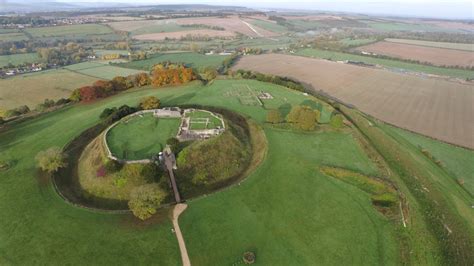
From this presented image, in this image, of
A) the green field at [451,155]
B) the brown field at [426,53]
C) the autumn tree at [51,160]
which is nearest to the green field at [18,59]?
the autumn tree at [51,160]

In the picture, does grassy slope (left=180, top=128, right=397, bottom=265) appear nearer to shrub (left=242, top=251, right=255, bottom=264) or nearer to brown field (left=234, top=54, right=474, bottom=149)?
shrub (left=242, top=251, right=255, bottom=264)

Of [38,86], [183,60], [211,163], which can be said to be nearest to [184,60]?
[183,60]

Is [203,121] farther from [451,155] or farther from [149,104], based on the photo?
[451,155]

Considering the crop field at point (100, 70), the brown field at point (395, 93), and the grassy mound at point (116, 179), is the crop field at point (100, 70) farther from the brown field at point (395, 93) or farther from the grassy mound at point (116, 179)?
the grassy mound at point (116, 179)

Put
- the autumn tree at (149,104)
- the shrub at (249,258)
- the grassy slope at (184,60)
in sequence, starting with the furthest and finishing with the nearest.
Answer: the grassy slope at (184,60) < the autumn tree at (149,104) < the shrub at (249,258)

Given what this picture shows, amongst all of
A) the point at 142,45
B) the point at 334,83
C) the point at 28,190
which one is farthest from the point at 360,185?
the point at 142,45

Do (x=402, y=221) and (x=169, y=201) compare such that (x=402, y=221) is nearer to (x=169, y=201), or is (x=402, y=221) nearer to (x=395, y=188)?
Answer: (x=395, y=188)

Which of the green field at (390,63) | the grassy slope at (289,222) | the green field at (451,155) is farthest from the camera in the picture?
the green field at (390,63)
